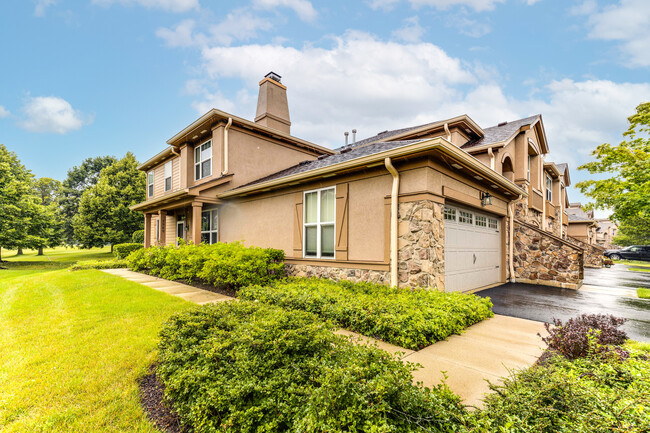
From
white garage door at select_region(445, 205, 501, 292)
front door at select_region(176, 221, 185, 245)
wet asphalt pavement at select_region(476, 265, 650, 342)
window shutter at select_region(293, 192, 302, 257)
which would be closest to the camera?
wet asphalt pavement at select_region(476, 265, 650, 342)

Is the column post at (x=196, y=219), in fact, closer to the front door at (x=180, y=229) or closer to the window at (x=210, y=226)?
the window at (x=210, y=226)

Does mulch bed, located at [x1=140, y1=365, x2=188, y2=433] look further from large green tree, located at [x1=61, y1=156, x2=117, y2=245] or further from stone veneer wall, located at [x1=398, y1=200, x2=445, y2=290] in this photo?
large green tree, located at [x1=61, y1=156, x2=117, y2=245]

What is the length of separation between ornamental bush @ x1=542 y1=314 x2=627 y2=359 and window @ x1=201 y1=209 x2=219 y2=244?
10354 millimetres

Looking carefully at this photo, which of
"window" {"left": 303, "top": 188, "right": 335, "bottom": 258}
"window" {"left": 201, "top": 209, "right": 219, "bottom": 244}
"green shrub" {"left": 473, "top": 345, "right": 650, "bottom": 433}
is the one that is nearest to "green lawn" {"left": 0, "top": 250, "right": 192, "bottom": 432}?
"green shrub" {"left": 473, "top": 345, "right": 650, "bottom": 433}

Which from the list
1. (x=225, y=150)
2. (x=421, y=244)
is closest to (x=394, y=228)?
(x=421, y=244)

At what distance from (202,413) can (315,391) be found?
3.04 feet

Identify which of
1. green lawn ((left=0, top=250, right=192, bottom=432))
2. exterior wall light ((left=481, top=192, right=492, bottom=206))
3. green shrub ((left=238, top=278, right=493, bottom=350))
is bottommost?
green lawn ((left=0, top=250, right=192, bottom=432))

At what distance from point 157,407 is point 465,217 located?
7224mm

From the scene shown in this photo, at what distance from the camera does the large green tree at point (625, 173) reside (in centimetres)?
1020

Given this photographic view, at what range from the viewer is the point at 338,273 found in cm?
678

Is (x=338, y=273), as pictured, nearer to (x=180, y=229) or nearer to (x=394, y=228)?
(x=394, y=228)

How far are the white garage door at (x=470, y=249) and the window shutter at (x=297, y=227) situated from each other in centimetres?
372

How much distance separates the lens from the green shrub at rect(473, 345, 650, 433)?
165 centimetres

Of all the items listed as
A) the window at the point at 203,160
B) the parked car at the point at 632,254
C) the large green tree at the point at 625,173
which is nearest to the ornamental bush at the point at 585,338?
the large green tree at the point at 625,173
